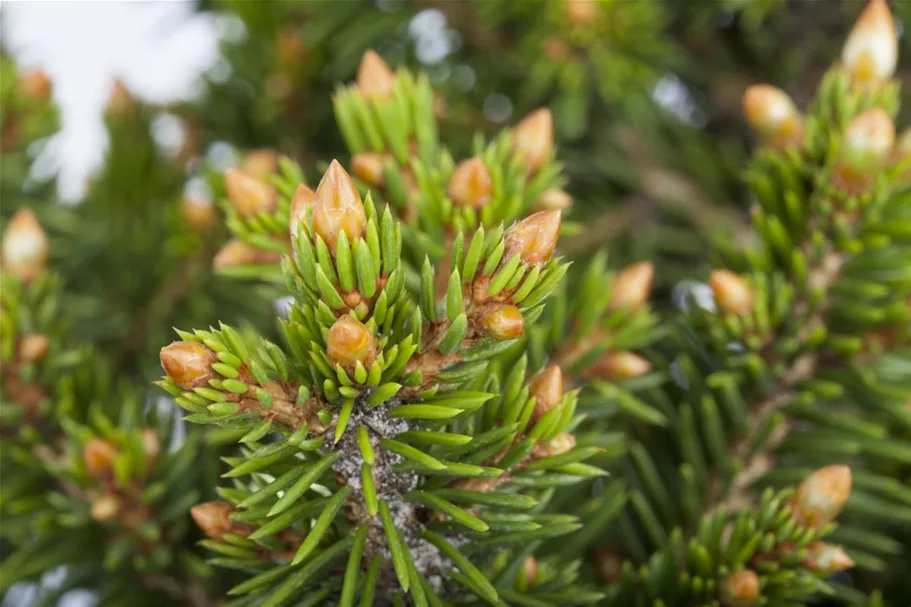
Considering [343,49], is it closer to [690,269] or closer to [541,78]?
[541,78]

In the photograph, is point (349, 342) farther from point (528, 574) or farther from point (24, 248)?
point (24, 248)

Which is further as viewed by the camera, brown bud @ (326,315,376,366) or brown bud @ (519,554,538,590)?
brown bud @ (519,554,538,590)

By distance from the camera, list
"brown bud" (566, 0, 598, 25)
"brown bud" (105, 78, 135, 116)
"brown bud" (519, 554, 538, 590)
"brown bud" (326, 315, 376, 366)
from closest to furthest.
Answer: "brown bud" (326, 315, 376, 366)
"brown bud" (519, 554, 538, 590)
"brown bud" (566, 0, 598, 25)
"brown bud" (105, 78, 135, 116)

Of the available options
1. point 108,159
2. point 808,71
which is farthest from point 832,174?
point 108,159

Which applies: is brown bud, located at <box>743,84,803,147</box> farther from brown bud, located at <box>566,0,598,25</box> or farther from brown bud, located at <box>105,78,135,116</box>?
brown bud, located at <box>105,78,135,116</box>

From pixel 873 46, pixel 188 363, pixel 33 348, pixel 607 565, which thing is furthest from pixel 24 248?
pixel 873 46

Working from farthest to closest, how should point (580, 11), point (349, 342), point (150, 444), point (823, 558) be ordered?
point (580, 11)
point (150, 444)
point (823, 558)
point (349, 342)

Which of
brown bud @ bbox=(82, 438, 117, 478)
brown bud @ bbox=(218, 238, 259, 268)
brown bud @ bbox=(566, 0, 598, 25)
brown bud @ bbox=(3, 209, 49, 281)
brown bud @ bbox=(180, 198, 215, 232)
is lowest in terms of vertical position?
brown bud @ bbox=(82, 438, 117, 478)

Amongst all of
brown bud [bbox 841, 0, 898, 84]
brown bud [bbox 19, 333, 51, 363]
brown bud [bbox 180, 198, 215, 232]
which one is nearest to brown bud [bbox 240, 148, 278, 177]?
brown bud [bbox 180, 198, 215, 232]
